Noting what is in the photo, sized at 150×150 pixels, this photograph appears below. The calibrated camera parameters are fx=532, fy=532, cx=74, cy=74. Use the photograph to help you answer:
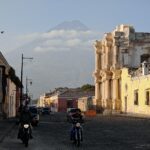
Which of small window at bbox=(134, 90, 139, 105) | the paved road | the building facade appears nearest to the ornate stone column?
the building facade

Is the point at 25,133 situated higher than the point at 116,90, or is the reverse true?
the point at 116,90

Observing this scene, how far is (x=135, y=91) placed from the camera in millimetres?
80938

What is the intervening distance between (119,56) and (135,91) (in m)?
16.5

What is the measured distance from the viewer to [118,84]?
9444 centimetres

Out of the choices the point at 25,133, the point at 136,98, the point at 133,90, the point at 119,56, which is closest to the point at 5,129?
the point at 25,133

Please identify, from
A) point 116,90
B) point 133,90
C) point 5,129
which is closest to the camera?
point 5,129

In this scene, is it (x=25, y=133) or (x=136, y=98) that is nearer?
(x=25, y=133)

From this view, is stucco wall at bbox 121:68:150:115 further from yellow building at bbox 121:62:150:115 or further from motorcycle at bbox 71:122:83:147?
motorcycle at bbox 71:122:83:147

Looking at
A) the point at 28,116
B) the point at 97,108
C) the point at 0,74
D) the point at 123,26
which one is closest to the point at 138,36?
the point at 123,26

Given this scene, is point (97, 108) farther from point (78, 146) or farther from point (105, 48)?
point (78, 146)

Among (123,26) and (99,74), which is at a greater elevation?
A: (123,26)

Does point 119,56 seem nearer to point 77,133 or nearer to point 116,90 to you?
point 116,90

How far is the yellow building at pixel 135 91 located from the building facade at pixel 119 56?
3061mm

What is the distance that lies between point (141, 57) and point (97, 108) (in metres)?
14.1
